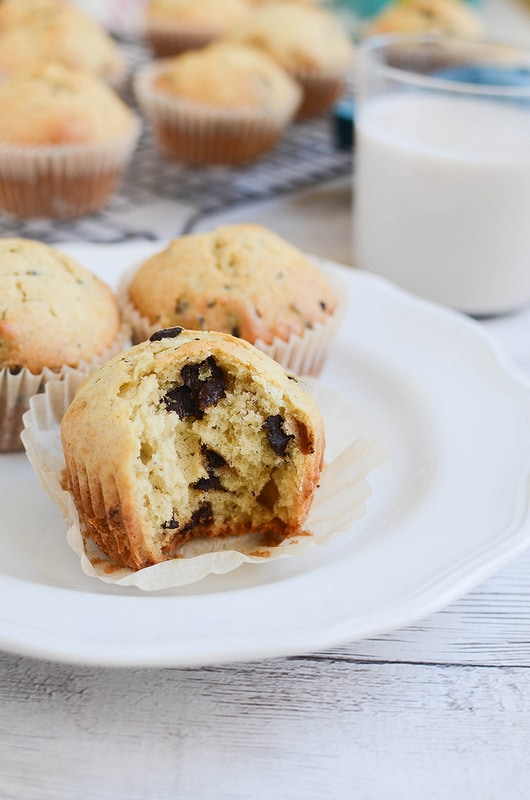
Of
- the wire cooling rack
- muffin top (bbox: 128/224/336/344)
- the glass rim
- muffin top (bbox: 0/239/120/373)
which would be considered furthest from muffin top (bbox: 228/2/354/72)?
muffin top (bbox: 0/239/120/373)

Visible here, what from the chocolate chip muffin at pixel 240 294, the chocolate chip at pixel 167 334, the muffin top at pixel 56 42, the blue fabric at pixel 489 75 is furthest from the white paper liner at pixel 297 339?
the muffin top at pixel 56 42

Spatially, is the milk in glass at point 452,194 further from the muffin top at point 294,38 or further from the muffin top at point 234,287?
the muffin top at point 294,38

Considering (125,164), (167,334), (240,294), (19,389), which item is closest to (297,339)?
(240,294)

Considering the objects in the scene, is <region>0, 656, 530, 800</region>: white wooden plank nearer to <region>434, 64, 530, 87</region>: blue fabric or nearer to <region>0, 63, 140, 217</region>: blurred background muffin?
<region>0, 63, 140, 217</region>: blurred background muffin

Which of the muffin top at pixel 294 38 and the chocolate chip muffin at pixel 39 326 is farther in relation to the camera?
the muffin top at pixel 294 38

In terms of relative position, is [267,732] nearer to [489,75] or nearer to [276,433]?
[276,433]

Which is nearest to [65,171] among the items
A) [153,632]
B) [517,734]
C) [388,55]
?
[388,55]
